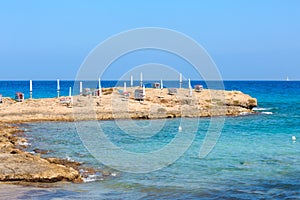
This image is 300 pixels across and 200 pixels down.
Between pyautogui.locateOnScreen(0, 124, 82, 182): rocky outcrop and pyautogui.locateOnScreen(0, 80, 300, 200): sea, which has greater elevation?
pyautogui.locateOnScreen(0, 124, 82, 182): rocky outcrop

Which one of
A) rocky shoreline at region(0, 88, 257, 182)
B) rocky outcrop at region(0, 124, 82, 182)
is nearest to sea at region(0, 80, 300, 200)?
rocky outcrop at region(0, 124, 82, 182)

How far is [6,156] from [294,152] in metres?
14.1

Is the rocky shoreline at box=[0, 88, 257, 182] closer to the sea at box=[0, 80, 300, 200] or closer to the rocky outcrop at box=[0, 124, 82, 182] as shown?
the sea at box=[0, 80, 300, 200]

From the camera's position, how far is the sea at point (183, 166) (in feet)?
52.4

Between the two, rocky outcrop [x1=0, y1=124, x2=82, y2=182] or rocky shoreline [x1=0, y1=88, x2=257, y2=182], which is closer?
rocky outcrop [x1=0, y1=124, x2=82, y2=182]

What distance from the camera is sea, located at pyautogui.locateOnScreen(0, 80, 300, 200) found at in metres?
16.0

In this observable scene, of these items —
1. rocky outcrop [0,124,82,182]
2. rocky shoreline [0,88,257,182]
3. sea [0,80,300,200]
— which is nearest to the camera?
sea [0,80,300,200]

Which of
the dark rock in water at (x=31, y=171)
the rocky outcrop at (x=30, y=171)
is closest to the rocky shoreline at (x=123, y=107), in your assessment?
the rocky outcrop at (x=30, y=171)

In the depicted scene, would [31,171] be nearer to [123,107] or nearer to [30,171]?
[30,171]

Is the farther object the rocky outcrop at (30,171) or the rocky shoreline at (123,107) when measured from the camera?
the rocky shoreline at (123,107)

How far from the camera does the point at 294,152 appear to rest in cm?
2488

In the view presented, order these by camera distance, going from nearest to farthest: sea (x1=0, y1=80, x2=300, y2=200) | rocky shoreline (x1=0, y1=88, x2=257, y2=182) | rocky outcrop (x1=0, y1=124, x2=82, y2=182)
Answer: sea (x1=0, y1=80, x2=300, y2=200) → rocky outcrop (x1=0, y1=124, x2=82, y2=182) → rocky shoreline (x1=0, y1=88, x2=257, y2=182)

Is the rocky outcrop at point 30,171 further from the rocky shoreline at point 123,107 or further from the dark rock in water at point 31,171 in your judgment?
the rocky shoreline at point 123,107

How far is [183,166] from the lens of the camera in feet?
69.7
